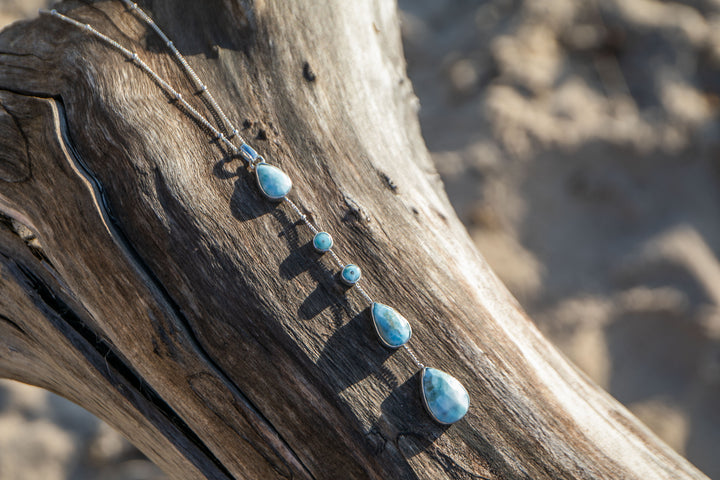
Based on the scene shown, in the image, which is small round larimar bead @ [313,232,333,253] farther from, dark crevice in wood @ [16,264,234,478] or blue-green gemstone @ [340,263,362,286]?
dark crevice in wood @ [16,264,234,478]

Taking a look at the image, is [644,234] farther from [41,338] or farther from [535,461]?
[41,338]

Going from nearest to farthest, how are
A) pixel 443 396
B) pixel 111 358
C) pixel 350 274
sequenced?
pixel 443 396 → pixel 350 274 → pixel 111 358

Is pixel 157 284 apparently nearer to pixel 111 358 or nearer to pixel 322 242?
pixel 111 358

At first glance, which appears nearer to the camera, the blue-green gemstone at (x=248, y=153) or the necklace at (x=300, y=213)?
the necklace at (x=300, y=213)

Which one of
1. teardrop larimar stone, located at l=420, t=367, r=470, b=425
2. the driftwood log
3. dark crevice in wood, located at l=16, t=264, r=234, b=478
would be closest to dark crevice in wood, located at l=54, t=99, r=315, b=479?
the driftwood log

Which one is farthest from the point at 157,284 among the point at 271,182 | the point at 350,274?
the point at 350,274

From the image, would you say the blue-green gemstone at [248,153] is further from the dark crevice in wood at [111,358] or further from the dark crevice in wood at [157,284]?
the dark crevice in wood at [111,358]

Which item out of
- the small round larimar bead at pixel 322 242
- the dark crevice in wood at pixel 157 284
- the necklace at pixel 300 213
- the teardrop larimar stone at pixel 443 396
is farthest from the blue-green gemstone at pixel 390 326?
the dark crevice in wood at pixel 157 284

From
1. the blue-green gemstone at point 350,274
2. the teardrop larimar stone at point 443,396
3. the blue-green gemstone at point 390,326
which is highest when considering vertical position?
Result: the blue-green gemstone at point 350,274
